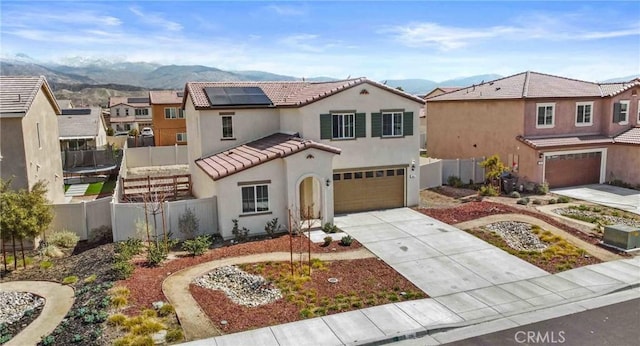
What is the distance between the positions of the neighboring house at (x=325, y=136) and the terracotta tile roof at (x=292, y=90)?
0.05m

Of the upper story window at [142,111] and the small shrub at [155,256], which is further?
the upper story window at [142,111]

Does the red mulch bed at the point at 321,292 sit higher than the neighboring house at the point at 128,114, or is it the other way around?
the neighboring house at the point at 128,114

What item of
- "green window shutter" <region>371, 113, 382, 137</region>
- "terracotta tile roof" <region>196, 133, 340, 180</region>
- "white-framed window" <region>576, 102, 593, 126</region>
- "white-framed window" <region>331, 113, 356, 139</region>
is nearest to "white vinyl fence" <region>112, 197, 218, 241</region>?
"terracotta tile roof" <region>196, 133, 340, 180</region>

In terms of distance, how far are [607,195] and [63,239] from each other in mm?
27022

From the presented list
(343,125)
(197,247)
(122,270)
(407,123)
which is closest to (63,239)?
(122,270)

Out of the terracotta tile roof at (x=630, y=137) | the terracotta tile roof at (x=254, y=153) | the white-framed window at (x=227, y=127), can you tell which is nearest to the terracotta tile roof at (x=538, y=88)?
the terracotta tile roof at (x=630, y=137)

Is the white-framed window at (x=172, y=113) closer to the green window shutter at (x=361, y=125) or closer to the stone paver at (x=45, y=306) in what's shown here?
the green window shutter at (x=361, y=125)

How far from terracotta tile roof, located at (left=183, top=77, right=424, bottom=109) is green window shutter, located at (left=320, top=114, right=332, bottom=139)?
967 mm

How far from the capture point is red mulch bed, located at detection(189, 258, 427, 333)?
39.3 ft

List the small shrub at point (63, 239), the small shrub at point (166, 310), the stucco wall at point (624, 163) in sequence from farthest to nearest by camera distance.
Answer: the stucco wall at point (624, 163), the small shrub at point (63, 239), the small shrub at point (166, 310)

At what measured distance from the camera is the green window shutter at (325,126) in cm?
2238

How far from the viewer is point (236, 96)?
24.0 m

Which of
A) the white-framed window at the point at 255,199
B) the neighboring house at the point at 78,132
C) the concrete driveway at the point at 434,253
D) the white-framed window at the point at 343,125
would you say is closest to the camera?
the concrete driveway at the point at 434,253

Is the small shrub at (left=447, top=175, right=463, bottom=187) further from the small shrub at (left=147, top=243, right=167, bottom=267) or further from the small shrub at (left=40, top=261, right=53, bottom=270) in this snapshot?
the small shrub at (left=40, top=261, right=53, bottom=270)
